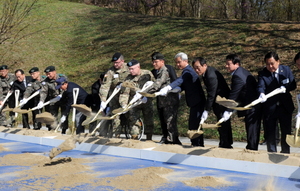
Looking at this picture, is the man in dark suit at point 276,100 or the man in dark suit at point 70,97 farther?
the man in dark suit at point 70,97

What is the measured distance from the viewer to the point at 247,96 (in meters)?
7.56

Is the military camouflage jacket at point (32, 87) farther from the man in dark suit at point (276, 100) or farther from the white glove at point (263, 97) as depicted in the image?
the white glove at point (263, 97)

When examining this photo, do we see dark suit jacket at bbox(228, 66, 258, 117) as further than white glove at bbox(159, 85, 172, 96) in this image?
No

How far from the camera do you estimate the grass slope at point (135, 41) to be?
18016 mm

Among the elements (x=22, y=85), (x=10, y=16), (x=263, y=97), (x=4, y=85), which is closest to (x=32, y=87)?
(x=22, y=85)

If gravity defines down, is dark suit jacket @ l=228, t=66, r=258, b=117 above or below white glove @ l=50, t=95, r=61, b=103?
above

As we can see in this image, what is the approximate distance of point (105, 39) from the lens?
86.0 feet

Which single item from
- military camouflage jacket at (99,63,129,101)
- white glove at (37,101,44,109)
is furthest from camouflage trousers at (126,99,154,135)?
white glove at (37,101,44,109)

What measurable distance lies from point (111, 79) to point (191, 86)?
7.42ft

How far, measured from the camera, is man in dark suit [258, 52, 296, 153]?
7139 millimetres

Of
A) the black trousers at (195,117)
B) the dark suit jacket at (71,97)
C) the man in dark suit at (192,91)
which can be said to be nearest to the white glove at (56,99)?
the dark suit jacket at (71,97)

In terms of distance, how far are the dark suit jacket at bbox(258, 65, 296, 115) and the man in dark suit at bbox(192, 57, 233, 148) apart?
84 centimetres

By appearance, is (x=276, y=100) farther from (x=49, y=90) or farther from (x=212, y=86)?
(x=49, y=90)

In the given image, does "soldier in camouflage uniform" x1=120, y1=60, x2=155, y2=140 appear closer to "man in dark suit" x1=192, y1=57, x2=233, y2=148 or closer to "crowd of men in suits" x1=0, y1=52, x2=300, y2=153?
"crowd of men in suits" x1=0, y1=52, x2=300, y2=153
